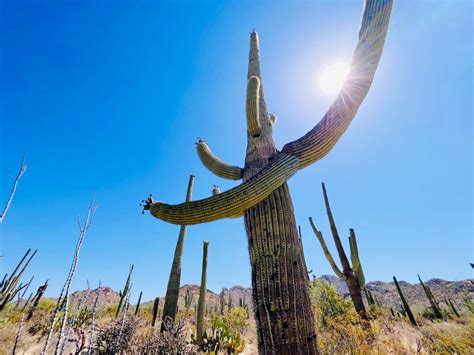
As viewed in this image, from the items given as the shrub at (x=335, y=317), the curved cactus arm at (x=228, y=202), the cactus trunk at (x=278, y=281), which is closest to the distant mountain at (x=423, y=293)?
the shrub at (x=335, y=317)

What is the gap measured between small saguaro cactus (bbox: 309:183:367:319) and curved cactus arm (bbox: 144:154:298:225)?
6366mm

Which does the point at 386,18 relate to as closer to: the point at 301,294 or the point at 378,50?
the point at 378,50

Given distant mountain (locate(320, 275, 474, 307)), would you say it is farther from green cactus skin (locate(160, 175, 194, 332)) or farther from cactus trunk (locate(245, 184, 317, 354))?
cactus trunk (locate(245, 184, 317, 354))

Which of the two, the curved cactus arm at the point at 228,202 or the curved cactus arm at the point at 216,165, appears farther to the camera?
the curved cactus arm at the point at 216,165

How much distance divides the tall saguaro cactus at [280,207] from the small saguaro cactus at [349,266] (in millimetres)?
6073

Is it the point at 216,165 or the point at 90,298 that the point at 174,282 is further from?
the point at 90,298

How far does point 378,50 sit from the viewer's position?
257cm

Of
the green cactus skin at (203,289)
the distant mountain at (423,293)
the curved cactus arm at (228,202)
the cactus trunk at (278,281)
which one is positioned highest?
the distant mountain at (423,293)

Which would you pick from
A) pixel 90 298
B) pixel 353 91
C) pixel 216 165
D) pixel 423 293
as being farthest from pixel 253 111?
pixel 423 293

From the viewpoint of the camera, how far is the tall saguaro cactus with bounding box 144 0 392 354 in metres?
1.89

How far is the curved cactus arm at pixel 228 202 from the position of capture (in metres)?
2.21

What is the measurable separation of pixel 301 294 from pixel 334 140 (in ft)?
5.22

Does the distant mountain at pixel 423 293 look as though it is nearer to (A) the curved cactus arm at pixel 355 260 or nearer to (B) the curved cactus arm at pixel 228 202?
(A) the curved cactus arm at pixel 355 260

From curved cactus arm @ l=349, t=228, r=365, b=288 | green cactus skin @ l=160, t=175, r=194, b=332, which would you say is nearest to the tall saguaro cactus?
curved cactus arm @ l=349, t=228, r=365, b=288
